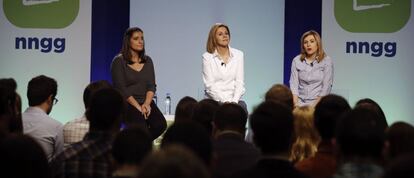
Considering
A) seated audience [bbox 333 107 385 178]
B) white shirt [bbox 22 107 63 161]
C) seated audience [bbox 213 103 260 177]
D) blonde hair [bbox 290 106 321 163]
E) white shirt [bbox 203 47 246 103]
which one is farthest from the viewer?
white shirt [bbox 203 47 246 103]

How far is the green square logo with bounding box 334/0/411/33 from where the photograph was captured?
861 cm

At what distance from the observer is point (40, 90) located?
5.38 m

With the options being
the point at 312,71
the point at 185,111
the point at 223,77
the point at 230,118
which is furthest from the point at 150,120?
the point at 230,118

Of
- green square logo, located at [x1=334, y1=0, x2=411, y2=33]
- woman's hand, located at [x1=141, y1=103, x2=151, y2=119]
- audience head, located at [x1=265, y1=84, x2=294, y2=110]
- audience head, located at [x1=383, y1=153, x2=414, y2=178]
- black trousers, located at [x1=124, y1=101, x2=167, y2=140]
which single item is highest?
green square logo, located at [x1=334, y1=0, x2=411, y2=33]

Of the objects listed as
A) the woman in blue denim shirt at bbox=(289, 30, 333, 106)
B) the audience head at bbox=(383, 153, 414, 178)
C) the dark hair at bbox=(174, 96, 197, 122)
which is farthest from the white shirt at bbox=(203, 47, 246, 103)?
the audience head at bbox=(383, 153, 414, 178)

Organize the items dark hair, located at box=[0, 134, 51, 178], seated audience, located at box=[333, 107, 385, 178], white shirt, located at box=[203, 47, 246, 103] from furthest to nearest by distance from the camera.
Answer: white shirt, located at box=[203, 47, 246, 103] → seated audience, located at box=[333, 107, 385, 178] → dark hair, located at box=[0, 134, 51, 178]

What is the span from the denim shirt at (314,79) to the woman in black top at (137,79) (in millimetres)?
1628

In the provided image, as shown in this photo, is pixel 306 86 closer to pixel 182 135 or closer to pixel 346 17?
pixel 346 17

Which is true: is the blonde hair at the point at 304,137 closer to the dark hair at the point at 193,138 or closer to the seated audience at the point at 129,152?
the dark hair at the point at 193,138

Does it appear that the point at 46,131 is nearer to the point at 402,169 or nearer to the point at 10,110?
the point at 10,110

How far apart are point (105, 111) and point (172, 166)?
2.05 metres

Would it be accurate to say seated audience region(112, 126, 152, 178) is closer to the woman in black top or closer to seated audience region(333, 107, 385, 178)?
seated audience region(333, 107, 385, 178)

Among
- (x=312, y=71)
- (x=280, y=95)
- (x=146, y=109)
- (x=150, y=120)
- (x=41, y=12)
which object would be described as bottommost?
(x=150, y=120)

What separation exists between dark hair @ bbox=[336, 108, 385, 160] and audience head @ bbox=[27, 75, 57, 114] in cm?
298
